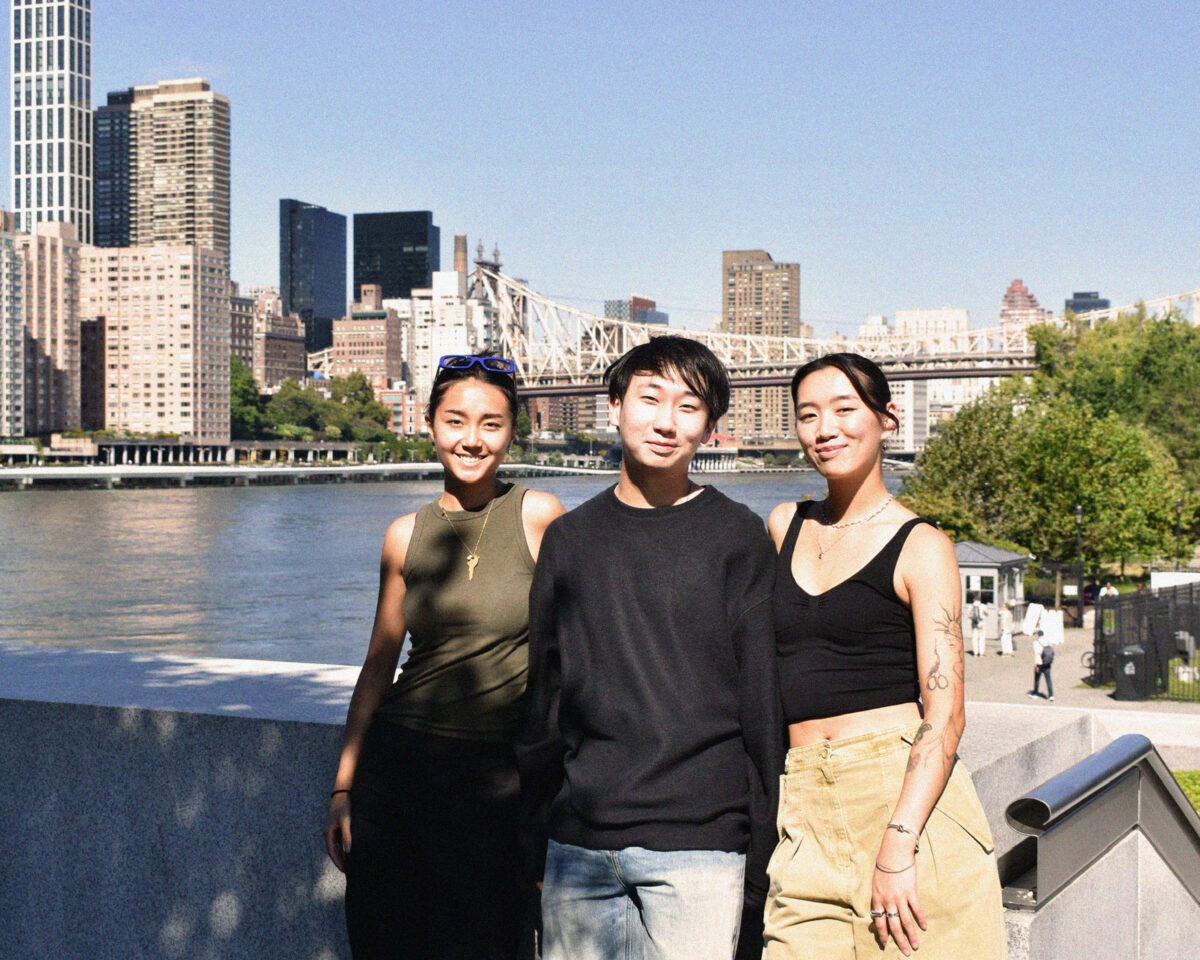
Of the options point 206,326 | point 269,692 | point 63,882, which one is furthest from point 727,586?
point 206,326

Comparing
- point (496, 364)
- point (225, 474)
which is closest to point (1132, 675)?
point (496, 364)

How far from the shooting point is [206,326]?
13050cm

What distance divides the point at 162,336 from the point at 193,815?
131 m

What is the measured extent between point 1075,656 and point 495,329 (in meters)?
92.9

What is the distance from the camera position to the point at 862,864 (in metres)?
2.17

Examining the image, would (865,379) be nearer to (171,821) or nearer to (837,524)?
(837,524)

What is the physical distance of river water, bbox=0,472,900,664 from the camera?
84.7 ft

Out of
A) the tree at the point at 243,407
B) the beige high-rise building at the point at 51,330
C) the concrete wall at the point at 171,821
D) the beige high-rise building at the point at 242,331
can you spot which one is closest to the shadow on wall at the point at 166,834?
the concrete wall at the point at 171,821

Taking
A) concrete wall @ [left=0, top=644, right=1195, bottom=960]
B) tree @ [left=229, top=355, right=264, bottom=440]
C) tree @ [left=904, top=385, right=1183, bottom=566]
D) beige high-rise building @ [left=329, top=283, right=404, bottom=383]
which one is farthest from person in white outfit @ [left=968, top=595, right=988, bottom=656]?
beige high-rise building @ [left=329, top=283, right=404, bottom=383]

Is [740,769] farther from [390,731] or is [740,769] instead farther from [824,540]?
[390,731]

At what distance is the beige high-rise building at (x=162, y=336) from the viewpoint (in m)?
125

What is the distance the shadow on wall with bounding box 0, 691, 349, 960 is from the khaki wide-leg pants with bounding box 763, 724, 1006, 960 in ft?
3.60

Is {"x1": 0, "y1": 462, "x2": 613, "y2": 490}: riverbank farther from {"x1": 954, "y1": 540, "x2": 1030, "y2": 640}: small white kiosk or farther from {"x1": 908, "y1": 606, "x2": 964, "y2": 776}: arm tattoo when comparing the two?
{"x1": 908, "y1": 606, "x2": 964, "y2": 776}: arm tattoo

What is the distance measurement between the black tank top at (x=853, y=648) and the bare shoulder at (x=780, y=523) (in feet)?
0.64
